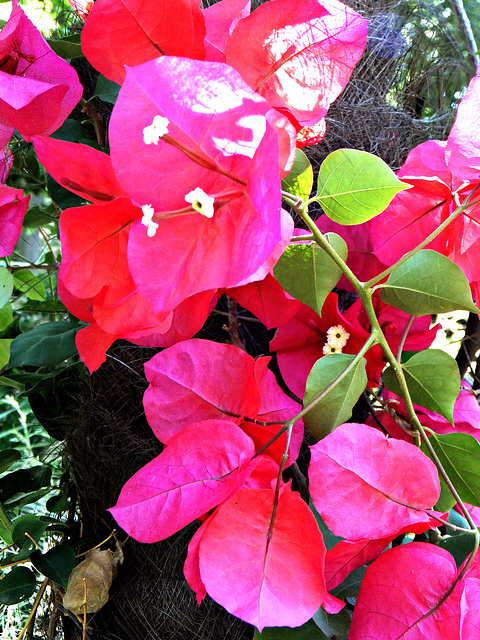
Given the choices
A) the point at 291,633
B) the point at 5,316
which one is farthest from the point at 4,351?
the point at 291,633

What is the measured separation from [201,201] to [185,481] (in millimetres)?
166

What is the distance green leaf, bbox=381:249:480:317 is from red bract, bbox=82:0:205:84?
0.16 metres

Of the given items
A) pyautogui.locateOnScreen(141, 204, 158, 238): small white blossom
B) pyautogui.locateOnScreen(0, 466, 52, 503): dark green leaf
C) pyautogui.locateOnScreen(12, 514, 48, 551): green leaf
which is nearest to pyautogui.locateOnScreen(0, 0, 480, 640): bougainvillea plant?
pyautogui.locateOnScreen(141, 204, 158, 238): small white blossom

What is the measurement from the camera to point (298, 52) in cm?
31

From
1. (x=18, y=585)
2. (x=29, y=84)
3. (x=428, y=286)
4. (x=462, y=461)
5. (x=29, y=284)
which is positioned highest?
(x=29, y=84)

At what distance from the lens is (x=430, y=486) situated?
1.09 feet

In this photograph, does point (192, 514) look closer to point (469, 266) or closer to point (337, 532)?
point (337, 532)

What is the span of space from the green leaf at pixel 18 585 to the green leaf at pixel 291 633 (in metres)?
0.28

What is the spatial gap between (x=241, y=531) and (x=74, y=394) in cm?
31

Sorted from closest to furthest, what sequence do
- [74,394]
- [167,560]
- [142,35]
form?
[142,35] < [167,560] < [74,394]

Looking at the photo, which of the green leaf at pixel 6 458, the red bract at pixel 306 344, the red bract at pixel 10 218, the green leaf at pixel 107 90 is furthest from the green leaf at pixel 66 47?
the green leaf at pixel 6 458

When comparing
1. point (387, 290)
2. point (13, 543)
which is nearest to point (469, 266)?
point (387, 290)

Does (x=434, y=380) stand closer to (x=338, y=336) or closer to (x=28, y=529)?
(x=338, y=336)

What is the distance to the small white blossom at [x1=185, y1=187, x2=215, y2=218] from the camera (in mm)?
240
